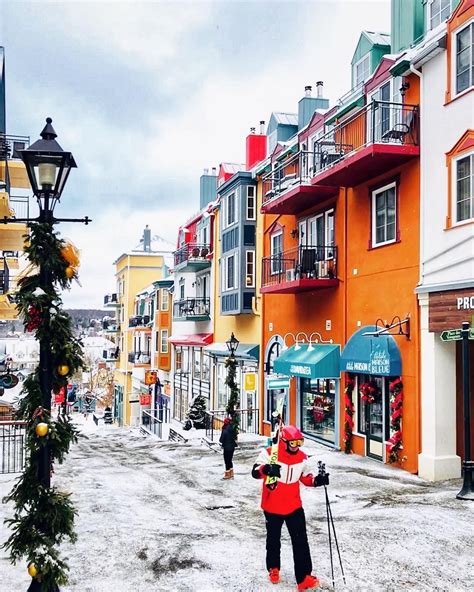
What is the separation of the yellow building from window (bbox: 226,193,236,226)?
1071 inches

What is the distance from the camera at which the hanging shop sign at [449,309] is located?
508 inches

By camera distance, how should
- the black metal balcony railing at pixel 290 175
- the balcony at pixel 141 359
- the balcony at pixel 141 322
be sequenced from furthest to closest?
the balcony at pixel 141 322 < the balcony at pixel 141 359 < the black metal balcony railing at pixel 290 175

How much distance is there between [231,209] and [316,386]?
10.2 meters

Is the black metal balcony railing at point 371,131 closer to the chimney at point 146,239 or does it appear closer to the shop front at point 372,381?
the shop front at point 372,381

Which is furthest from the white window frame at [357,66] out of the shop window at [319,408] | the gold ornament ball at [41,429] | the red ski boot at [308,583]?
the gold ornament ball at [41,429]

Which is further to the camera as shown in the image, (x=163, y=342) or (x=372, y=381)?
(x=163, y=342)

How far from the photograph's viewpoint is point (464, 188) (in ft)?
43.9

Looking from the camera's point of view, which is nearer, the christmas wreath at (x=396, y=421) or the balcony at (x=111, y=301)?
the christmas wreath at (x=396, y=421)

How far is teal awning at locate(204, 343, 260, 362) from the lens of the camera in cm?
2539

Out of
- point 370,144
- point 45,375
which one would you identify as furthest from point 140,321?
point 45,375

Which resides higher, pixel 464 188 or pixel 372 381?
pixel 464 188

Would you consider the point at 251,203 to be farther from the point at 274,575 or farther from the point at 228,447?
the point at 274,575

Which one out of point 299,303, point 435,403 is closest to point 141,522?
point 435,403

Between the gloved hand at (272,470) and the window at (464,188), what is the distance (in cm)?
801
